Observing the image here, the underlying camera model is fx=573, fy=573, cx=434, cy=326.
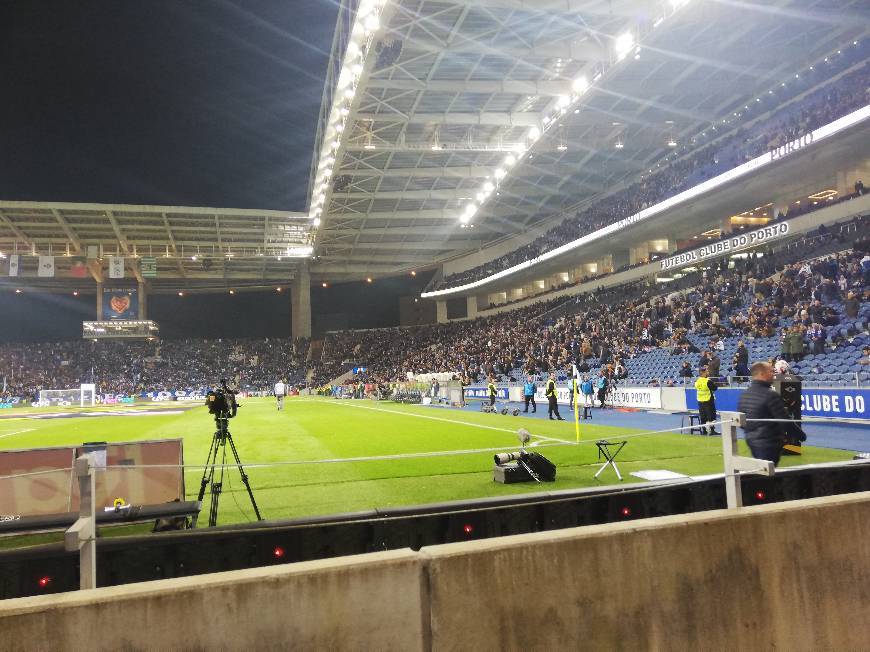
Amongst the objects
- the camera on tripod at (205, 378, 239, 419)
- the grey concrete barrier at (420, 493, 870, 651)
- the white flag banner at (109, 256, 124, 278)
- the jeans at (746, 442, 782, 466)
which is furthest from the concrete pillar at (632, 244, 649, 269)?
the grey concrete barrier at (420, 493, 870, 651)

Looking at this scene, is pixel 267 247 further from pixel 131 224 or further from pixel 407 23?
pixel 407 23

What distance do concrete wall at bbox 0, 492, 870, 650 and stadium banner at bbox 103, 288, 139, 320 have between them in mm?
63764

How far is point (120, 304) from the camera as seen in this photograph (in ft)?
193

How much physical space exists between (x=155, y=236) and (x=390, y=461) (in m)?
48.4

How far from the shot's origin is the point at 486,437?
14969mm

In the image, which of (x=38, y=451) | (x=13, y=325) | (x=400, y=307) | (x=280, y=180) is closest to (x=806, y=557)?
(x=38, y=451)

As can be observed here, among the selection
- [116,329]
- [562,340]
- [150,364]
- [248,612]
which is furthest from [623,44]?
[150,364]

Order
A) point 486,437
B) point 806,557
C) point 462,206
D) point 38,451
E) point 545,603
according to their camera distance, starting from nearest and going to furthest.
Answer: point 545,603 < point 806,557 < point 38,451 < point 486,437 < point 462,206

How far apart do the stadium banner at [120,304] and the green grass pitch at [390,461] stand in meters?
42.7

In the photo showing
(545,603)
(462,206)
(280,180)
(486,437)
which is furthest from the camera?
(462,206)

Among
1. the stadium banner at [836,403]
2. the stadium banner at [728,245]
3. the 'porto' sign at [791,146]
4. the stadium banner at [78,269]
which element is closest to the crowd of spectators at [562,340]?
the stadium banner at [728,245]

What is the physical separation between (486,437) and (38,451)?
10.5 meters

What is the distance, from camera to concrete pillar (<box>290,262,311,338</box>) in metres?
67.2

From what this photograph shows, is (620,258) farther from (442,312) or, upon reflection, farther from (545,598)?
(545,598)
